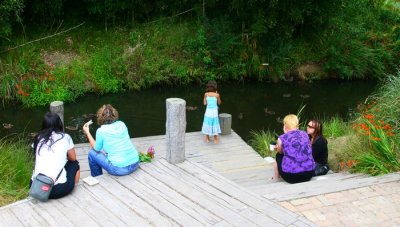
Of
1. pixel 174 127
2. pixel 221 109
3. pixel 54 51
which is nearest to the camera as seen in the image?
pixel 174 127

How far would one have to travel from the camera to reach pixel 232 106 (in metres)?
14.0

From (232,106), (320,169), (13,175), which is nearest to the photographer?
(13,175)

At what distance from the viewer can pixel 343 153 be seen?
25.9ft

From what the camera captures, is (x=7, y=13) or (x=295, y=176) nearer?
(x=295, y=176)

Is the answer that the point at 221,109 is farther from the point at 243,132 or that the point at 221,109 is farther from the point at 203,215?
the point at 203,215

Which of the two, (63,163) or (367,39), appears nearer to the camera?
(63,163)

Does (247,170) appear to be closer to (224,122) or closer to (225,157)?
(225,157)

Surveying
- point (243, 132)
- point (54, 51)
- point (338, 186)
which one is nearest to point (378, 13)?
point (243, 132)

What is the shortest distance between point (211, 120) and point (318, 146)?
2499 mm

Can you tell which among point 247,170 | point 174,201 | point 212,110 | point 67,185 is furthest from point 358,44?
point 67,185

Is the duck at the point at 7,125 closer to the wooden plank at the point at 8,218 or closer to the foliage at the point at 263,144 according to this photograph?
the foliage at the point at 263,144

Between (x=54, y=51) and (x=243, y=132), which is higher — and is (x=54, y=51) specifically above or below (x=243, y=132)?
above

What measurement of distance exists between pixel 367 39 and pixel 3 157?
13386 millimetres

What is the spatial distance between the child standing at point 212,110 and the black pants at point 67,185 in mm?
3565
